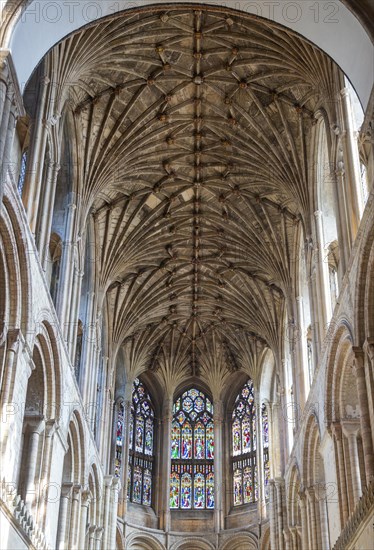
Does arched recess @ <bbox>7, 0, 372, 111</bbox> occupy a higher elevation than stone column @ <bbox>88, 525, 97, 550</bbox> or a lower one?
higher

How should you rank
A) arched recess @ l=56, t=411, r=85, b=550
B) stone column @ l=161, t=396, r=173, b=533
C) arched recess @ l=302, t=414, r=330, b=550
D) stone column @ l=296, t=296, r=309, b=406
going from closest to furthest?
arched recess @ l=56, t=411, r=85, b=550, arched recess @ l=302, t=414, r=330, b=550, stone column @ l=296, t=296, r=309, b=406, stone column @ l=161, t=396, r=173, b=533

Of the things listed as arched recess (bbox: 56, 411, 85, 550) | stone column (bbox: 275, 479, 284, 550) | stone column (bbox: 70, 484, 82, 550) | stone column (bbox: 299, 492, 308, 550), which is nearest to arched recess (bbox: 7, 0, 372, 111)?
arched recess (bbox: 56, 411, 85, 550)

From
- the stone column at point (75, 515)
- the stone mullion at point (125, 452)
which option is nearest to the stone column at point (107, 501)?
the stone mullion at point (125, 452)

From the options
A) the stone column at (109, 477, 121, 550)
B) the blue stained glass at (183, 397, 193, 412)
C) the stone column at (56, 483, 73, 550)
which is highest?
the blue stained glass at (183, 397, 193, 412)

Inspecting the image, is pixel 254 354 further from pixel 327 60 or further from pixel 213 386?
pixel 327 60

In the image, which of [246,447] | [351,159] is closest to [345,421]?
[351,159]

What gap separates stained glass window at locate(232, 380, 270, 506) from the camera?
36312 mm

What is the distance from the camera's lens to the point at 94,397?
28578 millimetres

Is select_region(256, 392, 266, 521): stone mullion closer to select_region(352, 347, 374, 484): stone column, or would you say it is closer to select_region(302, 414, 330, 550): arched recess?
select_region(302, 414, 330, 550): arched recess

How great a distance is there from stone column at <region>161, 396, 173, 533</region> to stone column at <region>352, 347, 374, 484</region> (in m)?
21.1

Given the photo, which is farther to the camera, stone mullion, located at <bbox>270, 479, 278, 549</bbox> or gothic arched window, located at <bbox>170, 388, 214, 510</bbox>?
gothic arched window, located at <bbox>170, 388, 214, 510</bbox>

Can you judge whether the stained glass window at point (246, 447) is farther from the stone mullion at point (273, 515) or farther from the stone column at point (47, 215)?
the stone column at point (47, 215)

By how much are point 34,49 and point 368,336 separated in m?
9.28

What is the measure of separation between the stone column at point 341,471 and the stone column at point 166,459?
17.7 metres
